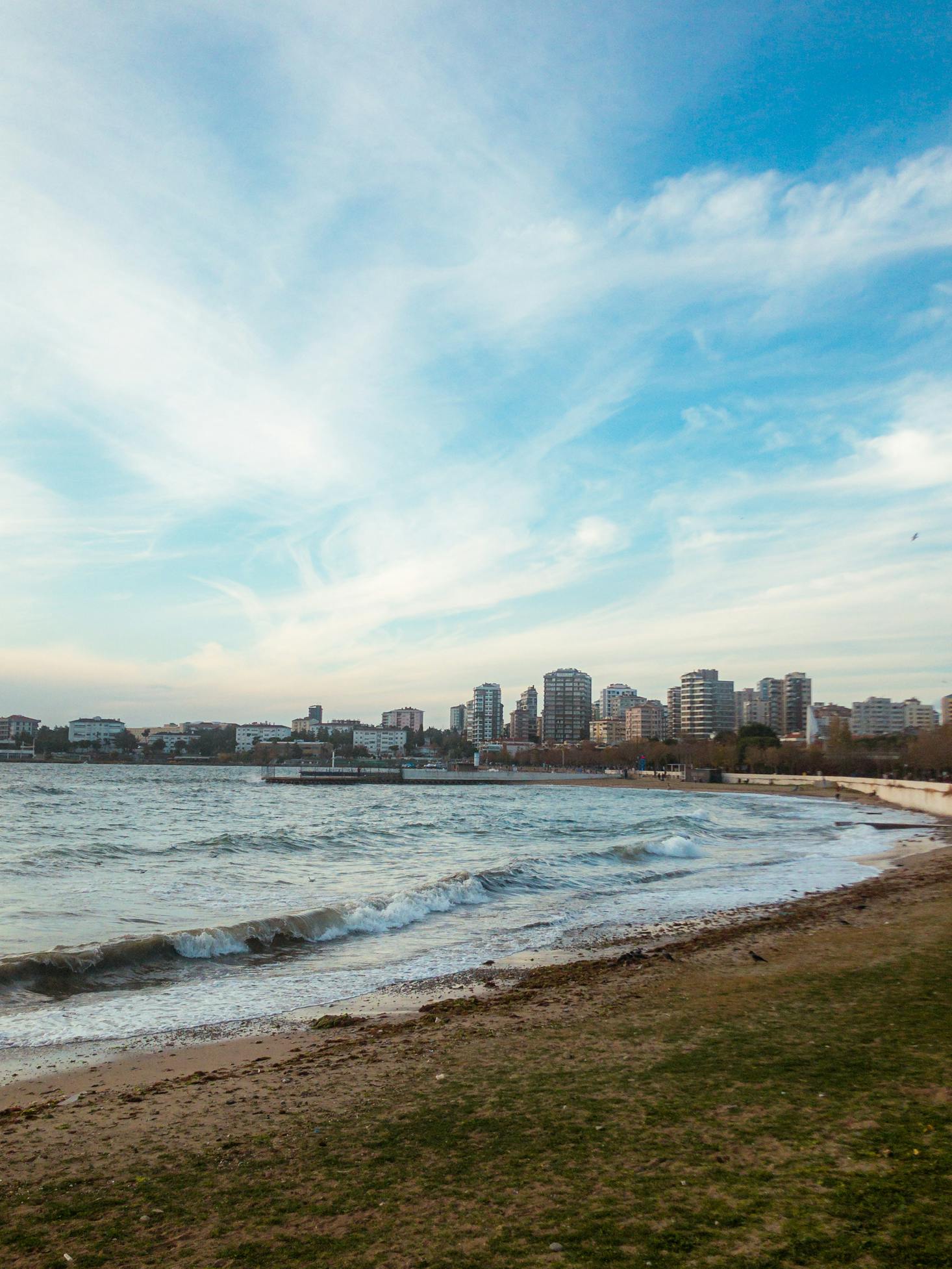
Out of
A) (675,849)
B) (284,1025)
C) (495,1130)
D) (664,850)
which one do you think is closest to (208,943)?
(284,1025)

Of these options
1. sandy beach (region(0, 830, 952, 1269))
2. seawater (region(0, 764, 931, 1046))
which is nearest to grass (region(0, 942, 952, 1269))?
sandy beach (region(0, 830, 952, 1269))

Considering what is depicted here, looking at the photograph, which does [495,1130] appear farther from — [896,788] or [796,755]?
[796,755]

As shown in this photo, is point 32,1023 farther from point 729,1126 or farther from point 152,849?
point 152,849

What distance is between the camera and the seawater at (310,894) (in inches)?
430

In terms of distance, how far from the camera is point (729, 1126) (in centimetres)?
524

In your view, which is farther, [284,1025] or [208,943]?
[208,943]

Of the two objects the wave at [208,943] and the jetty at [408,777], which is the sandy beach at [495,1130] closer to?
the wave at [208,943]

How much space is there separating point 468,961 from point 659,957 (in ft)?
8.98

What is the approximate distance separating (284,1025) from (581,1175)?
5286 mm

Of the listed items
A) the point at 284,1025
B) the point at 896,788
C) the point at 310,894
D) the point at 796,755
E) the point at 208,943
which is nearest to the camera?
the point at 284,1025

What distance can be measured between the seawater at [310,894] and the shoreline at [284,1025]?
1.41ft

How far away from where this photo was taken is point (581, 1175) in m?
4.66

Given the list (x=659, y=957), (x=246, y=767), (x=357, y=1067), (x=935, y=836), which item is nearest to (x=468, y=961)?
(x=659, y=957)

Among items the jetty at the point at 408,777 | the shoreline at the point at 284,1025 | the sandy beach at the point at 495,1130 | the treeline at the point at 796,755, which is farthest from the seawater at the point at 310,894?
the jetty at the point at 408,777
